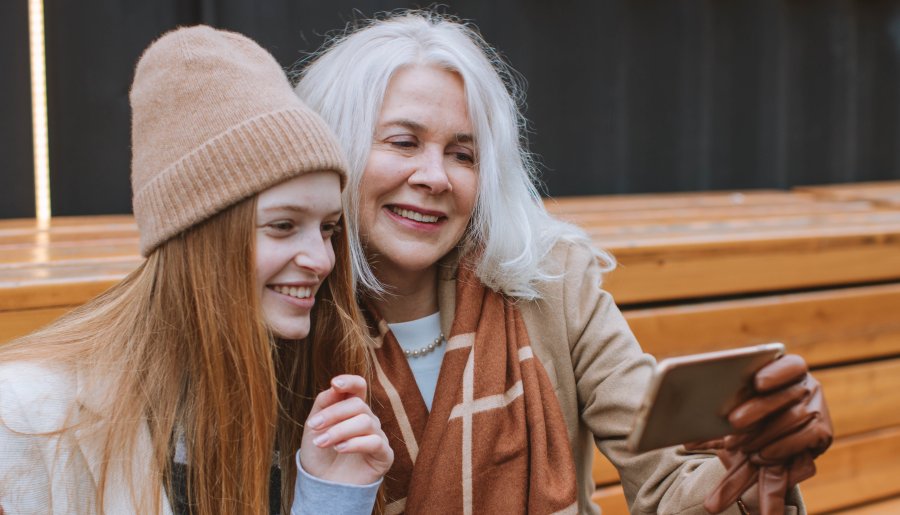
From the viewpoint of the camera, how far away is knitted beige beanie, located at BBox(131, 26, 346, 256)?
1.42 meters

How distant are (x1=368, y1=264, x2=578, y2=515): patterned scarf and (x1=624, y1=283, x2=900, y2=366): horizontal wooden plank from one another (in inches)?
27.8

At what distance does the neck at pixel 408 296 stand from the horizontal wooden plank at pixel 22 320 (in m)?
0.60

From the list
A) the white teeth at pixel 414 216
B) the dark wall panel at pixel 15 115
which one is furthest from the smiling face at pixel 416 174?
the dark wall panel at pixel 15 115

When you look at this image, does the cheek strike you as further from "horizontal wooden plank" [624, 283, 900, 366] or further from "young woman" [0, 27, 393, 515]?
"horizontal wooden plank" [624, 283, 900, 366]

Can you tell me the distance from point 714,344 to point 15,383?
180 centimetres

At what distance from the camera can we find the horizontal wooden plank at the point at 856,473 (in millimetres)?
2861

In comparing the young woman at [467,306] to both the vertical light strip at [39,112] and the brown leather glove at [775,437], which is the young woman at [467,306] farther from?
the vertical light strip at [39,112]

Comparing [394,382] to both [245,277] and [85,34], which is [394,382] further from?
[85,34]

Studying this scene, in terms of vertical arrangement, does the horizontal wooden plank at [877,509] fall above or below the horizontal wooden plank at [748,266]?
below

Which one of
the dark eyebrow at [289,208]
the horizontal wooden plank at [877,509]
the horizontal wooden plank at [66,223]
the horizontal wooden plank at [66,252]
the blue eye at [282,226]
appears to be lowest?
the horizontal wooden plank at [877,509]

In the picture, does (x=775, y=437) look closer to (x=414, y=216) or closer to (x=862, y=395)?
(x=414, y=216)

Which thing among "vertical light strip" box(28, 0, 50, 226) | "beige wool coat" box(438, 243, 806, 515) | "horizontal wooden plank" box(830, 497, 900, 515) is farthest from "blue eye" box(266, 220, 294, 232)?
"horizontal wooden plank" box(830, 497, 900, 515)

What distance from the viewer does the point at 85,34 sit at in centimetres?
293

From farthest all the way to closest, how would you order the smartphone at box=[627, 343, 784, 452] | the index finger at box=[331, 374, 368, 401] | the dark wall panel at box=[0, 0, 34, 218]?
the dark wall panel at box=[0, 0, 34, 218] < the index finger at box=[331, 374, 368, 401] < the smartphone at box=[627, 343, 784, 452]
